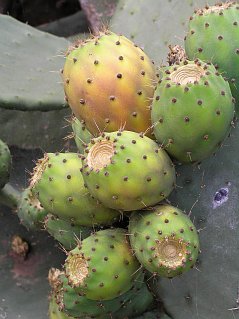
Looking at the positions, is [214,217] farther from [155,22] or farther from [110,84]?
[155,22]

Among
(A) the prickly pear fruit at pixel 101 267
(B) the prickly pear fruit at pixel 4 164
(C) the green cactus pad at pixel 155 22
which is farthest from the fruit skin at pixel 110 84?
(B) the prickly pear fruit at pixel 4 164

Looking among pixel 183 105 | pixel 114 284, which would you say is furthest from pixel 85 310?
pixel 183 105

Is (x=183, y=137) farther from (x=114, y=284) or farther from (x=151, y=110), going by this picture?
(x=114, y=284)

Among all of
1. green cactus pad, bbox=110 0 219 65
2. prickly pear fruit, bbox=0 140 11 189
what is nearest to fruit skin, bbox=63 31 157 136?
green cactus pad, bbox=110 0 219 65

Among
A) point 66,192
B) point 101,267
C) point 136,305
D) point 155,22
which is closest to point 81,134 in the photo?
point 66,192

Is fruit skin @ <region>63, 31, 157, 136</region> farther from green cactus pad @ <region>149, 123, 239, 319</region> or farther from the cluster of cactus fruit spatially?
green cactus pad @ <region>149, 123, 239, 319</region>
